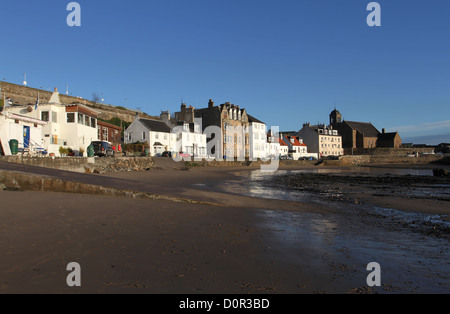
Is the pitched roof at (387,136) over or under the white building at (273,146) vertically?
over

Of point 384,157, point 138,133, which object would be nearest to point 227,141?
point 138,133

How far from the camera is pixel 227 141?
72.7 metres

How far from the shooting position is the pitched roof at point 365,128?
120 metres

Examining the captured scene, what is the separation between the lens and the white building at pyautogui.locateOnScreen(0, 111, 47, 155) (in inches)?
902

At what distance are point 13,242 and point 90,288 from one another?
2.93 meters

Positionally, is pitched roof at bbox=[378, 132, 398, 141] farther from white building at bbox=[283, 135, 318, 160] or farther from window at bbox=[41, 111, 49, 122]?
window at bbox=[41, 111, 49, 122]

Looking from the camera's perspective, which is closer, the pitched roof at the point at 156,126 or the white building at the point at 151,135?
the white building at the point at 151,135

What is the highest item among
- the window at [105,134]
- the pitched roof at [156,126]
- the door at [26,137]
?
the pitched roof at [156,126]

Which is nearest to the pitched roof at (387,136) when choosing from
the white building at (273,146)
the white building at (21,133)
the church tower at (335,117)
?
the church tower at (335,117)

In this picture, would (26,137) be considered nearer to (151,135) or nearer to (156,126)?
(151,135)

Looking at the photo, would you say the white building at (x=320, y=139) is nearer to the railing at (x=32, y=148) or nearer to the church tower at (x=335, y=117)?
the church tower at (x=335, y=117)

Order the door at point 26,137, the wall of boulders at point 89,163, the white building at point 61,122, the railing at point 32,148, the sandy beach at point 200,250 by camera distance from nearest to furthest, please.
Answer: the sandy beach at point 200,250, the wall of boulders at point 89,163, the railing at point 32,148, the door at point 26,137, the white building at point 61,122

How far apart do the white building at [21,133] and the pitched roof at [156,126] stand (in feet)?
94.6
